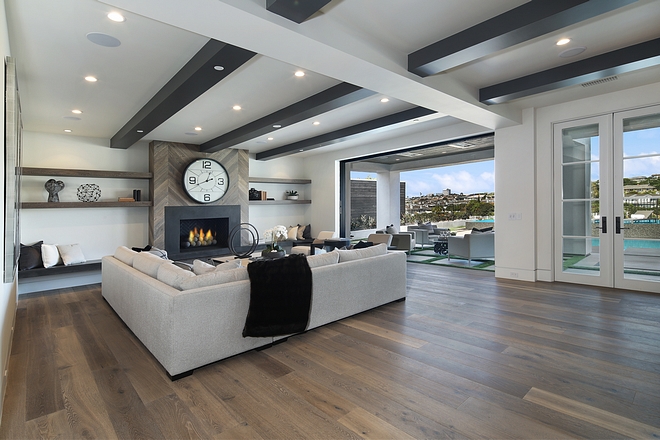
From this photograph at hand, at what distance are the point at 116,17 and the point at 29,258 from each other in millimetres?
4449

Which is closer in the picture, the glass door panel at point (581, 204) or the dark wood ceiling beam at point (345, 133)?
the glass door panel at point (581, 204)

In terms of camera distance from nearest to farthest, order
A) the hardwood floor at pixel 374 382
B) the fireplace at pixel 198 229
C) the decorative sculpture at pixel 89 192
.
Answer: the hardwood floor at pixel 374 382 < the decorative sculpture at pixel 89 192 < the fireplace at pixel 198 229

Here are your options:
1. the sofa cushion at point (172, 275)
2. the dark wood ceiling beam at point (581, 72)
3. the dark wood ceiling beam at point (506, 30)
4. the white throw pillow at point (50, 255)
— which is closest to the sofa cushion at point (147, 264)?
the sofa cushion at point (172, 275)

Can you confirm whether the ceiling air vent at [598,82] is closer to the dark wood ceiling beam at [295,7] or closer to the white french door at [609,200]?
the white french door at [609,200]

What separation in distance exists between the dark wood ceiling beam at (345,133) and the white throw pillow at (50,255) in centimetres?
448

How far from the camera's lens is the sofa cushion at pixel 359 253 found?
3871 mm

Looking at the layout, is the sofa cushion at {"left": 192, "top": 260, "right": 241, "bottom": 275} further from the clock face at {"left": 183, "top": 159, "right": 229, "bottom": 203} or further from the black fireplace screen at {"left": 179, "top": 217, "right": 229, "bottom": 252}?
the black fireplace screen at {"left": 179, "top": 217, "right": 229, "bottom": 252}

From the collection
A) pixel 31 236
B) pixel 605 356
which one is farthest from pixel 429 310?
pixel 31 236

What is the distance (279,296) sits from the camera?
3014mm

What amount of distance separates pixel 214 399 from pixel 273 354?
2.41 ft

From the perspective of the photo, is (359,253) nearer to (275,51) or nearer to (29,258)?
(275,51)

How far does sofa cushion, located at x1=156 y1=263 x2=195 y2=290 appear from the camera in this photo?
2.74m

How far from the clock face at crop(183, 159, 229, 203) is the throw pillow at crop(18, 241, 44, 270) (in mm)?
2525

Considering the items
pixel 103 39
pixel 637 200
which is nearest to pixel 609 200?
pixel 637 200
